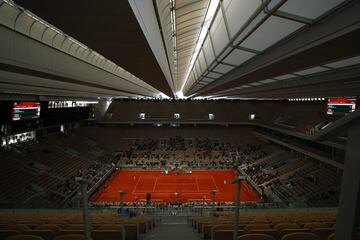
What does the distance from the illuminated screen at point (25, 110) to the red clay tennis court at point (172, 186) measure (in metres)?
10.8

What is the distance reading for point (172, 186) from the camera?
1400 inches

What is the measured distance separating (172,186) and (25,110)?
18.9 metres

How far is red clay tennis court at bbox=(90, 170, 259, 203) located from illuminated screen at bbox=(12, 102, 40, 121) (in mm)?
10812

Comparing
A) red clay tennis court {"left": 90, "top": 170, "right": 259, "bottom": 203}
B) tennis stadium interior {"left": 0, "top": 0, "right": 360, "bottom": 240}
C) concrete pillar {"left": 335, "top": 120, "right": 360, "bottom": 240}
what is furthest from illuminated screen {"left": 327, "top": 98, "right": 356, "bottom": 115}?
concrete pillar {"left": 335, "top": 120, "right": 360, "bottom": 240}

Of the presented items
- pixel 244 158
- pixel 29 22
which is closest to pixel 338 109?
pixel 244 158

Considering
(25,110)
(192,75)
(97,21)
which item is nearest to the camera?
(97,21)

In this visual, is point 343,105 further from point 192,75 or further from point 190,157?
point 190,157

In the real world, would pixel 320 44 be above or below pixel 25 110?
above

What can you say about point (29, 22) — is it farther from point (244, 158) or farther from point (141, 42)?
point (244, 158)

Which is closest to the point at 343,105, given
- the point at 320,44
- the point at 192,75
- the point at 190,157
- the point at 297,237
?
the point at 192,75

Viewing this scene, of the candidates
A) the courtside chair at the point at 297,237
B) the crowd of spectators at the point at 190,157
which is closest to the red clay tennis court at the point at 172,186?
the crowd of spectators at the point at 190,157

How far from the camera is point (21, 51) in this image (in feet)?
29.9

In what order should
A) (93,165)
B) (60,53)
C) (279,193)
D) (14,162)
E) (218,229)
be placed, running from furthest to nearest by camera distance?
(93,165)
(14,162)
(279,193)
(60,53)
(218,229)

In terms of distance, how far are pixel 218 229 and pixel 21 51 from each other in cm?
834
